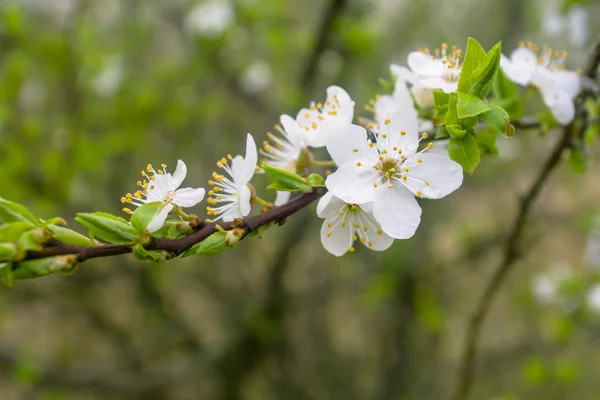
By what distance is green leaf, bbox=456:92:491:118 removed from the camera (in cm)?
79

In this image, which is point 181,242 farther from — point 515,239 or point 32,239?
point 515,239

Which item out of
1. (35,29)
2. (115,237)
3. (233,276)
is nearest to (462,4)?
(233,276)

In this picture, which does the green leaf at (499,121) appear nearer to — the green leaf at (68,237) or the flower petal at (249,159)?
the flower petal at (249,159)

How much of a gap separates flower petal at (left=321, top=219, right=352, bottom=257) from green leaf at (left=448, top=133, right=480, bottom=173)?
0.69 ft

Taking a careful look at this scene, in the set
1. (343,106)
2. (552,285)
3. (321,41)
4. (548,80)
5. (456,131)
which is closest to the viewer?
(456,131)

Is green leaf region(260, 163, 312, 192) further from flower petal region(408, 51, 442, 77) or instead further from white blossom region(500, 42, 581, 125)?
white blossom region(500, 42, 581, 125)

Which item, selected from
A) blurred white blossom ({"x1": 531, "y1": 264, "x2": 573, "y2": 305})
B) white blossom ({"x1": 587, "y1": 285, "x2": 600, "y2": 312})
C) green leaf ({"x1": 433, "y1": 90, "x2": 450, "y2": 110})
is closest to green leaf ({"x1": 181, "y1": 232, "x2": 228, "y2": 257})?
green leaf ({"x1": 433, "y1": 90, "x2": 450, "y2": 110})

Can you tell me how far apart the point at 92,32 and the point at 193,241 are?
3174mm

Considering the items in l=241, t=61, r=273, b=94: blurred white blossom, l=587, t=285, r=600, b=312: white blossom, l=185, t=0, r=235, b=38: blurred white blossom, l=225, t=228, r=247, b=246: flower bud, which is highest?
l=185, t=0, r=235, b=38: blurred white blossom

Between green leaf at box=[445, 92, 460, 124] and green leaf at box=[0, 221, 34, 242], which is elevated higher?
green leaf at box=[0, 221, 34, 242]

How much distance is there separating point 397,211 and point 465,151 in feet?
0.47

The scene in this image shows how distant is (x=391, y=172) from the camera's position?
91 cm

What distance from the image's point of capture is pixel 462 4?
4.59m

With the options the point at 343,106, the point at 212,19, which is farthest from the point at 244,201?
the point at 212,19
